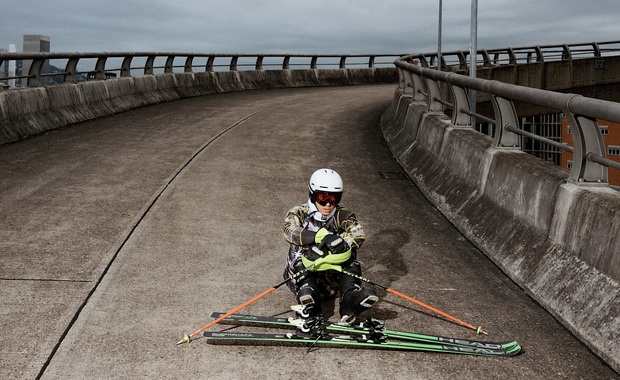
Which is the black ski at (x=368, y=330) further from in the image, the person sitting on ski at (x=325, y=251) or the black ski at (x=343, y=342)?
the person sitting on ski at (x=325, y=251)

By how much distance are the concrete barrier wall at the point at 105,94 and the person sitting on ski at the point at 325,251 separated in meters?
10.0

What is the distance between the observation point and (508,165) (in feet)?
28.7

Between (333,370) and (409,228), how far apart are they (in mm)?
4676

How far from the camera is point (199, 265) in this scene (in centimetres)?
→ 780

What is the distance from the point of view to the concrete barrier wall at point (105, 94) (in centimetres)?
1588

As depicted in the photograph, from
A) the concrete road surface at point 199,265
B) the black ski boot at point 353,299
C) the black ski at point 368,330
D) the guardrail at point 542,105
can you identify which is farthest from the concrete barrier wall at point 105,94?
the black ski boot at point 353,299

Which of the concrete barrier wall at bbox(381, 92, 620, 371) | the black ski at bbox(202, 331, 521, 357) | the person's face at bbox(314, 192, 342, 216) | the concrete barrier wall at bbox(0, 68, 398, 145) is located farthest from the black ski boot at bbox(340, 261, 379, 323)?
the concrete barrier wall at bbox(0, 68, 398, 145)

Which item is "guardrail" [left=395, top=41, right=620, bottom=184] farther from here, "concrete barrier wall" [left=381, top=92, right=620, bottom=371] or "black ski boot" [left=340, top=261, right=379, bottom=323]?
"black ski boot" [left=340, top=261, right=379, bottom=323]

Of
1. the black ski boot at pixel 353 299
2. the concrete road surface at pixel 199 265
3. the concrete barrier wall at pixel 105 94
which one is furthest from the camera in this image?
the concrete barrier wall at pixel 105 94

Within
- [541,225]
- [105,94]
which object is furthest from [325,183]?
[105,94]

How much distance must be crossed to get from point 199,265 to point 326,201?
1865 millimetres

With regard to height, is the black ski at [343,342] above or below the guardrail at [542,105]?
below

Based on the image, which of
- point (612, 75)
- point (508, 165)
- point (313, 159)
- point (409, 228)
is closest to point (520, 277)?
point (508, 165)

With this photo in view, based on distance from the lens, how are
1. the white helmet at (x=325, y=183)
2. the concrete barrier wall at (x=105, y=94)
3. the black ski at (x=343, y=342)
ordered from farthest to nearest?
the concrete barrier wall at (x=105, y=94), the white helmet at (x=325, y=183), the black ski at (x=343, y=342)
